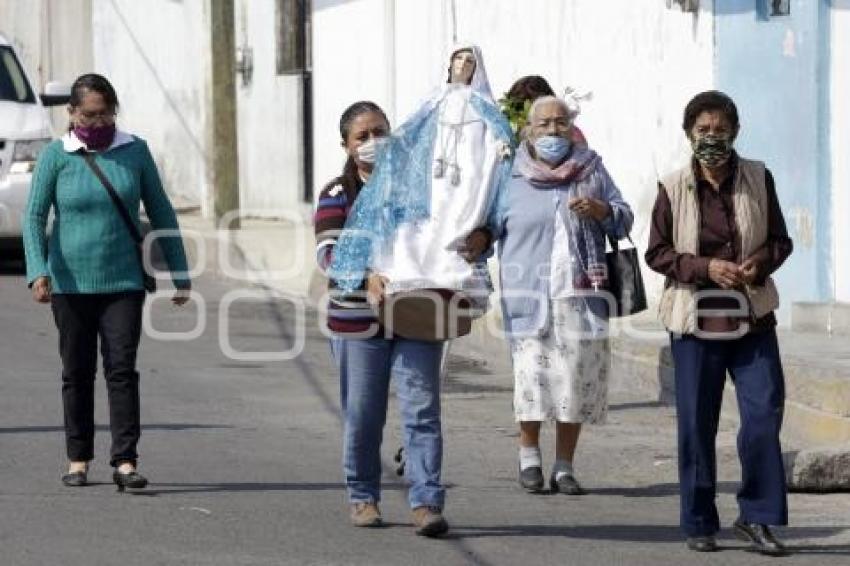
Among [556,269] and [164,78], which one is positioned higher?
[164,78]

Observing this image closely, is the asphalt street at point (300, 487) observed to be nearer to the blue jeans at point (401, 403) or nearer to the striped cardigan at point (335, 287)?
the blue jeans at point (401, 403)

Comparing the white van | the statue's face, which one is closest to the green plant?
the statue's face

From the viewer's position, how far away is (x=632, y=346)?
13.4 meters

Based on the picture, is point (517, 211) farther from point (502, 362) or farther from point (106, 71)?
point (106, 71)

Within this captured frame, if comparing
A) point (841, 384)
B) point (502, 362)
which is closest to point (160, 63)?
point (502, 362)

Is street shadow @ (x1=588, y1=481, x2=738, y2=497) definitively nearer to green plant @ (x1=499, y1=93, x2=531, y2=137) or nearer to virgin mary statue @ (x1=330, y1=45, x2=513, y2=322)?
virgin mary statue @ (x1=330, y1=45, x2=513, y2=322)

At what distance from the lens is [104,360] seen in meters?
9.88

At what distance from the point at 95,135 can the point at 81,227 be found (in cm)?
39

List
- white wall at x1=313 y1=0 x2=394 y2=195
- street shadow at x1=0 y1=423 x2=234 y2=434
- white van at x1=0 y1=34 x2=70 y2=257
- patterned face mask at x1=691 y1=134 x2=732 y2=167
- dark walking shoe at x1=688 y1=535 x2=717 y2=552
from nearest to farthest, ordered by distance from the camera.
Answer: patterned face mask at x1=691 y1=134 x2=732 y2=167
dark walking shoe at x1=688 y1=535 x2=717 y2=552
street shadow at x1=0 y1=423 x2=234 y2=434
white van at x1=0 y1=34 x2=70 y2=257
white wall at x1=313 y1=0 x2=394 y2=195

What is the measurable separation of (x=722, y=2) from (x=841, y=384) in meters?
4.21

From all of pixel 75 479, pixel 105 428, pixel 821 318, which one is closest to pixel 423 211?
pixel 75 479

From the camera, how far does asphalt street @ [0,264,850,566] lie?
28.3ft

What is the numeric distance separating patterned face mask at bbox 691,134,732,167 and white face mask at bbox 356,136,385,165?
123 centimetres

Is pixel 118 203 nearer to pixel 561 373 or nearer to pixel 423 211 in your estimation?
pixel 423 211
